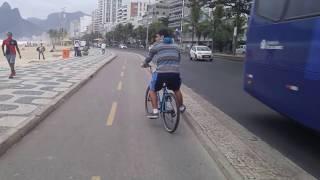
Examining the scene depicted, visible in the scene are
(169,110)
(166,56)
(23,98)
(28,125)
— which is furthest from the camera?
(23,98)

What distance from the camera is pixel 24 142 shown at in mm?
8648

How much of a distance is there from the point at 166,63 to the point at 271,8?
2274mm

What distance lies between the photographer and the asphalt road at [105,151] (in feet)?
22.2

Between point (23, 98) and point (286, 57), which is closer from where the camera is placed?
point (286, 57)

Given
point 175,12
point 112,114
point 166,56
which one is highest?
point 175,12

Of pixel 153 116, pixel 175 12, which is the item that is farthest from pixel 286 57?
pixel 175 12

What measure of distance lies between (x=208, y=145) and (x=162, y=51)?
2484 millimetres

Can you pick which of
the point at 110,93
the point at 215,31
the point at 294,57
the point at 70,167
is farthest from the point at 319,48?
the point at 215,31

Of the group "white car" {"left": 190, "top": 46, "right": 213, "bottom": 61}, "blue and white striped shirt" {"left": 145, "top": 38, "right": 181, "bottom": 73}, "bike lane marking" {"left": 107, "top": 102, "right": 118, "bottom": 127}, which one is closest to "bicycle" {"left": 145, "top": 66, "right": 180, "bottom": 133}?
"blue and white striped shirt" {"left": 145, "top": 38, "right": 181, "bottom": 73}

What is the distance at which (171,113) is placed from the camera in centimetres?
972

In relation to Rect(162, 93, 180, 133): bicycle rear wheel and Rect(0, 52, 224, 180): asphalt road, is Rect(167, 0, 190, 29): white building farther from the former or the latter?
Rect(162, 93, 180, 133): bicycle rear wheel

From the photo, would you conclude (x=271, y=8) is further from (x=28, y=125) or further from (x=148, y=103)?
(x=28, y=125)

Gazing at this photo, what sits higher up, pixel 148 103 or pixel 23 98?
pixel 148 103

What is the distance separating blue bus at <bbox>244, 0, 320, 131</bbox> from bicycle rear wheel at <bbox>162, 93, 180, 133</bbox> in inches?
70.0
